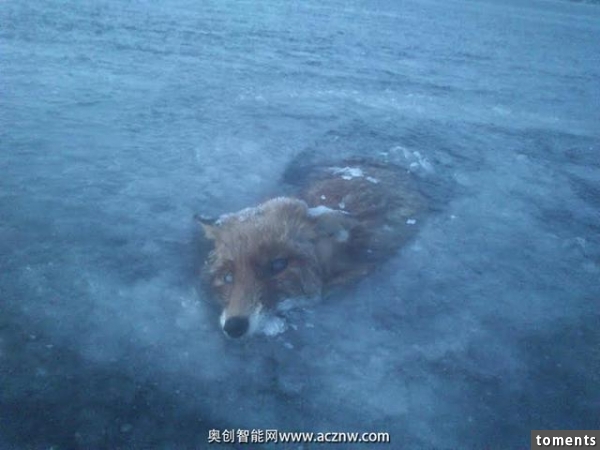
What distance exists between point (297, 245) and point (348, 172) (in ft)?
8.23

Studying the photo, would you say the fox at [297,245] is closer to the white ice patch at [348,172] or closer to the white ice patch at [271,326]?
the white ice patch at [271,326]

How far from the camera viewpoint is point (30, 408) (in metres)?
3.26

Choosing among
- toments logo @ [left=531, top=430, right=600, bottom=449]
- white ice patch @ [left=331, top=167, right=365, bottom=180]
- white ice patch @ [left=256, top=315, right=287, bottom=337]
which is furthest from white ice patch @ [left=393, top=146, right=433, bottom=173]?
toments logo @ [left=531, top=430, right=600, bottom=449]

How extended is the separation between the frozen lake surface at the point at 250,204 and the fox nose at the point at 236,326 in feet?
0.63

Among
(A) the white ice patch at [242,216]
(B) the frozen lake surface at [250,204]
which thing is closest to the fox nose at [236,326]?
(B) the frozen lake surface at [250,204]

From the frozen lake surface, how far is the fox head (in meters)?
0.25

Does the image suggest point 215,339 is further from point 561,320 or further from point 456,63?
point 456,63

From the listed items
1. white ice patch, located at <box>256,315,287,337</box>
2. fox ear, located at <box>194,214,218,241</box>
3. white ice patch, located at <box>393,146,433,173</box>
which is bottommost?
white ice patch, located at <box>393,146,433,173</box>

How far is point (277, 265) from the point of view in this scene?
4.29 m

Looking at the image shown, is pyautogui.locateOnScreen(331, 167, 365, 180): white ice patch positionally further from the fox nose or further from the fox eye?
the fox nose

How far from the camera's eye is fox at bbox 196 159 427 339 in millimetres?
4145

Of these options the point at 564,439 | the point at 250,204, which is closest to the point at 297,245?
the point at 250,204

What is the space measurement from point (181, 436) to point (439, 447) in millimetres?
1683

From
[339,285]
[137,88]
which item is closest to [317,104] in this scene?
[137,88]
